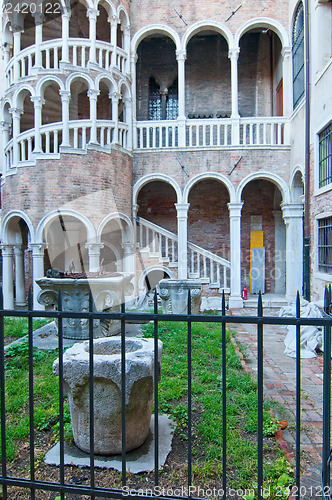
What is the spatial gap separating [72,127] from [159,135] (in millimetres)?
3131

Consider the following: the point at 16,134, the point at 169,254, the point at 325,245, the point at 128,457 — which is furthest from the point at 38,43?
the point at 128,457

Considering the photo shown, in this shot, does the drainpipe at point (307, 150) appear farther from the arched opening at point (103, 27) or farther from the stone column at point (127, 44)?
the arched opening at point (103, 27)

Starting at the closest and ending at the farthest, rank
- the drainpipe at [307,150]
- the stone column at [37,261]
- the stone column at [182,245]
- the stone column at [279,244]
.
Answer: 1. the drainpipe at [307,150]
2. the stone column at [37,261]
3. the stone column at [182,245]
4. the stone column at [279,244]

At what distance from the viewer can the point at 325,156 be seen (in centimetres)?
928

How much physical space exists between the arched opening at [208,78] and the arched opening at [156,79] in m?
0.70

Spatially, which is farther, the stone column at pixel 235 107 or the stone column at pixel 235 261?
the stone column at pixel 235 107

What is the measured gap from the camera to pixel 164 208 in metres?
14.7

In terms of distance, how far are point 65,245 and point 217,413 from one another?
40.0ft

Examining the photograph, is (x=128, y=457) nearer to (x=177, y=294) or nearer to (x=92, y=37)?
(x=177, y=294)

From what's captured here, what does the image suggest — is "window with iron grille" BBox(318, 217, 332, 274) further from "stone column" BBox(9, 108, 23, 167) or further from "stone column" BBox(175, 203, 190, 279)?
"stone column" BBox(9, 108, 23, 167)

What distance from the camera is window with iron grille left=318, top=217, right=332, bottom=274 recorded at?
8906mm

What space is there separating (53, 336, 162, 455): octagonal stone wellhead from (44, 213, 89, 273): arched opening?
36.5 ft

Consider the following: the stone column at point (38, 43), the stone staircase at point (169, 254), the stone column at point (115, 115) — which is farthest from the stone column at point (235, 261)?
the stone column at point (38, 43)

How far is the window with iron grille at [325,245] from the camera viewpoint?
8906 millimetres
